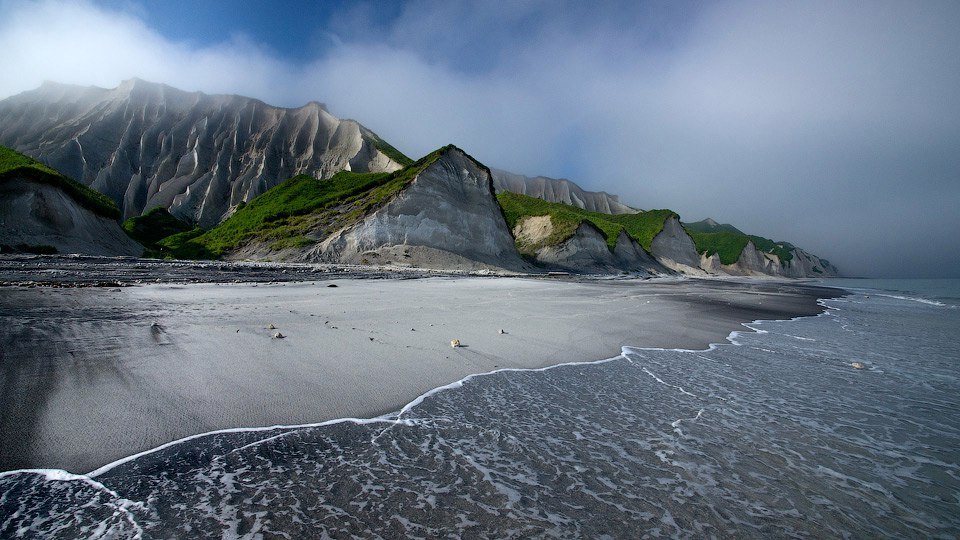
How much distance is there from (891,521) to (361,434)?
3.12m

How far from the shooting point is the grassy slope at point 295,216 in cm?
3097

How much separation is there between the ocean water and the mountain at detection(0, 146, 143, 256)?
26.6 meters

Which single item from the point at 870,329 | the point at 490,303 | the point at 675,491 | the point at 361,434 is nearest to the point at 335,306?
the point at 490,303

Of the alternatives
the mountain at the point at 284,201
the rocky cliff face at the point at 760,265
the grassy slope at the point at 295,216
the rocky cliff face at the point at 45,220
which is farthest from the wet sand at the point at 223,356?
the rocky cliff face at the point at 760,265

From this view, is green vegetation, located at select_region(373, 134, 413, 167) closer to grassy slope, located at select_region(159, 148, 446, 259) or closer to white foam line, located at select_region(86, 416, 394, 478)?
grassy slope, located at select_region(159, 148, 446, 259)

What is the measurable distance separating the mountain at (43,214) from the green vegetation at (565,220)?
3100cm

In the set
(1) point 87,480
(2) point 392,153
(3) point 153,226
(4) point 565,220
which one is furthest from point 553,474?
(2) point 392,153

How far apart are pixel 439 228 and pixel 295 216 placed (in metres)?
13.3

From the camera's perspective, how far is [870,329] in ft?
30.6

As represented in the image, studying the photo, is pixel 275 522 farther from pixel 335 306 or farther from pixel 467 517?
pixel 335 306

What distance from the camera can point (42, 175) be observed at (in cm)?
2136

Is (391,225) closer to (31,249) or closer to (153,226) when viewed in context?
(31,249)

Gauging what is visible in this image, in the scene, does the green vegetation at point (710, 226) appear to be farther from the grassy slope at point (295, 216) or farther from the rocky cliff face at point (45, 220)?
the rocky cliff face at point (45, 220)

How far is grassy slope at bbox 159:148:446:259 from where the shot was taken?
31.0 m
